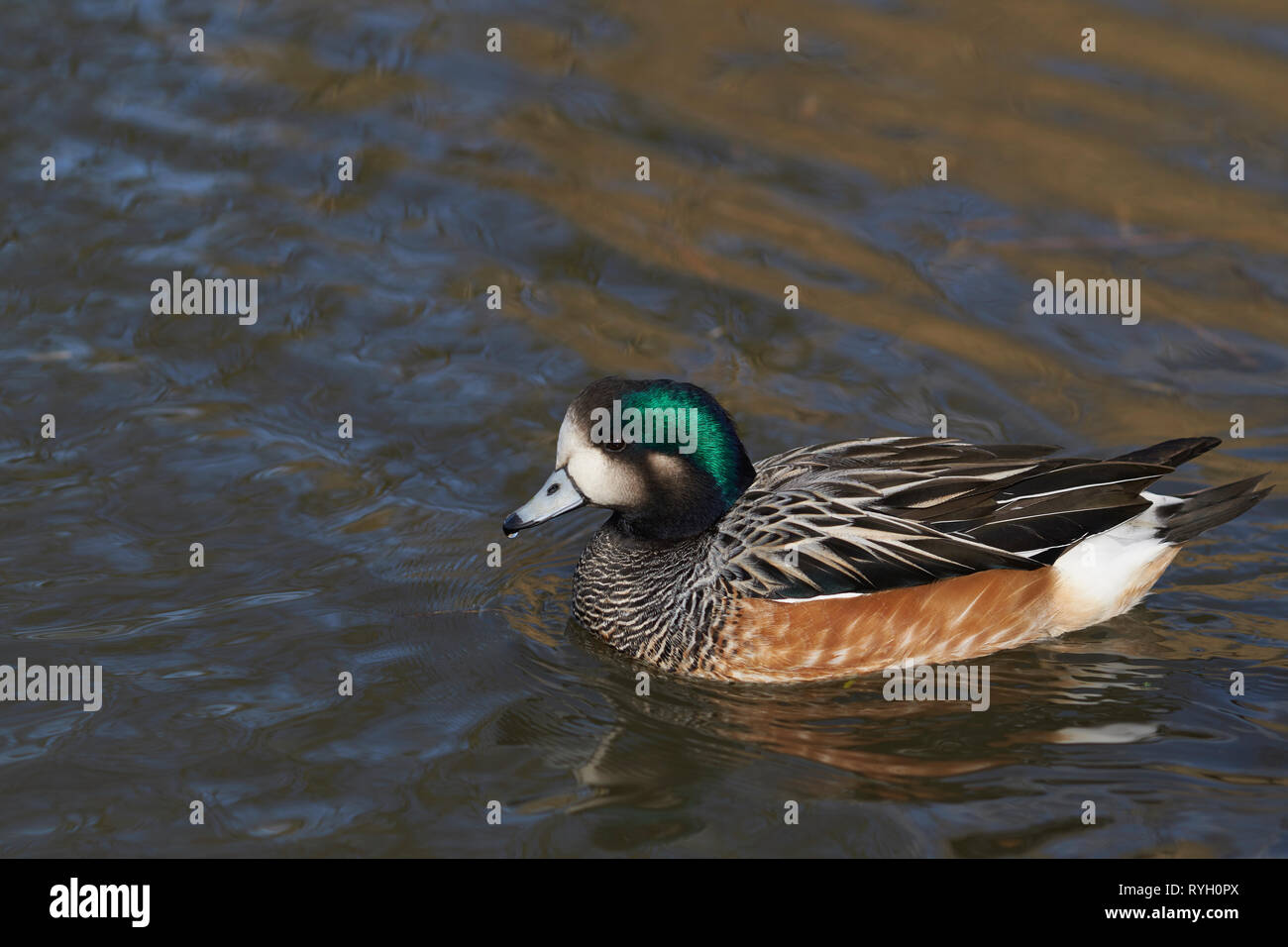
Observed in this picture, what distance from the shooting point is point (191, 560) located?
24.5ft

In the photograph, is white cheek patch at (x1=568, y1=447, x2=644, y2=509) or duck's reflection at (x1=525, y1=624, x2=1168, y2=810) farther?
white cheek patch at (x1=568, y1=447, x2=644, y2=509)

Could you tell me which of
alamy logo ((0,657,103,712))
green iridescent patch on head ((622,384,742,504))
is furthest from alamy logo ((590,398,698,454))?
alamy logo ((0,657,103,712))


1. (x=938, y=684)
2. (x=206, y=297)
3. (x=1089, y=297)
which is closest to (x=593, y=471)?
(x=938, y=684)

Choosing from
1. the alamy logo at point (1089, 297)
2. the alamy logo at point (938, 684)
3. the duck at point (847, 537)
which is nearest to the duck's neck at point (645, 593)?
the duck at point (847, 537)

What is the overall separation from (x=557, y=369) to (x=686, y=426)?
7.54 ft

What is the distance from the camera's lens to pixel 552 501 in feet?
22.2

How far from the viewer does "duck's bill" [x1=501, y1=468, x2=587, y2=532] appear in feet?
22.1

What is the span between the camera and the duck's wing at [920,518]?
662 centimetres

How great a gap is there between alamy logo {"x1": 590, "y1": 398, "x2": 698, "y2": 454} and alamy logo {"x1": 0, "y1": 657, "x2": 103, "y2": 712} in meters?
2.23

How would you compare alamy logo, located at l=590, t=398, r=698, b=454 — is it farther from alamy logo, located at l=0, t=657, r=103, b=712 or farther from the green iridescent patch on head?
alamy logo, located at l=0, t=657, r=103, b=712

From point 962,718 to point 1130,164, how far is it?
5.13m

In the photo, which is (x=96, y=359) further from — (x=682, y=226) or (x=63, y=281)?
(x=682, y=226)

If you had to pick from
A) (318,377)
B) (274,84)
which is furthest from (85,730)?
(274,84)

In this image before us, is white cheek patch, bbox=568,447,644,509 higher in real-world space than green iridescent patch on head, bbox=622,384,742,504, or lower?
lower
